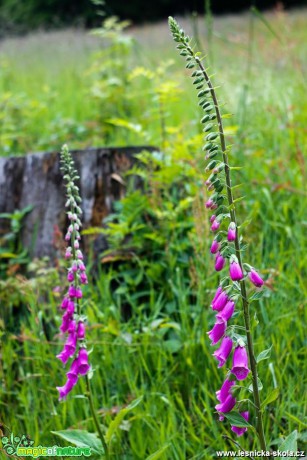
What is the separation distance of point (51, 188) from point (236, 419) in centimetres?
218

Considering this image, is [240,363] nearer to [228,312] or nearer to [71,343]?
[228,312]

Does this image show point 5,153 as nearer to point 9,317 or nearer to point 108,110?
point 108,110

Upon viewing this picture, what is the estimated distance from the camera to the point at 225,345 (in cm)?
130

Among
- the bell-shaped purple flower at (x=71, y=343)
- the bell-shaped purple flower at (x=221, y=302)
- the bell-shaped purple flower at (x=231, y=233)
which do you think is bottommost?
the bell-shaped purple flower at (x=71, y=343)

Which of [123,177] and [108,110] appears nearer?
[123,177]

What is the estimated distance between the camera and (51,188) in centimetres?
326

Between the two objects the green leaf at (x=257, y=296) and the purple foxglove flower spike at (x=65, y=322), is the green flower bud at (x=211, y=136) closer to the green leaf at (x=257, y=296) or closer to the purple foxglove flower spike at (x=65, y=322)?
the green leaf at (x=257, y=296)

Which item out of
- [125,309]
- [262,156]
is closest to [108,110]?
[262,156]

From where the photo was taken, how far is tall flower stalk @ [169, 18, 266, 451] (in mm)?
1257

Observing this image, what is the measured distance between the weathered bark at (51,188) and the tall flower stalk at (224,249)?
5.80 ft

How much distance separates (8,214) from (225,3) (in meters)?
25.1

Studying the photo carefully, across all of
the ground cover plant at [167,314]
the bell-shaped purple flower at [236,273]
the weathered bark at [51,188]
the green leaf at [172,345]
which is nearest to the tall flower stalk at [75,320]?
the ground cover plant at [167,314]

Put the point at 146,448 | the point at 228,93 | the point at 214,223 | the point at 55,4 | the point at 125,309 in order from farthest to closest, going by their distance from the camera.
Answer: the point at 55,4
the point at 228,93
the point at 125,309
the point at 146,448
the point at 214,223

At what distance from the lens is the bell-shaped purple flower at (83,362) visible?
5.28 ft
